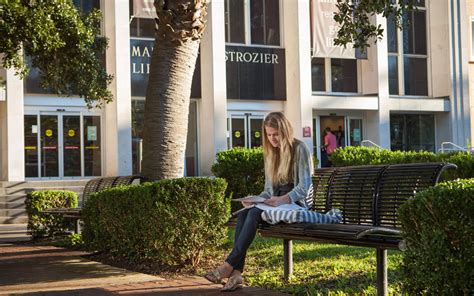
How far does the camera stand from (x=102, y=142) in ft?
87.3

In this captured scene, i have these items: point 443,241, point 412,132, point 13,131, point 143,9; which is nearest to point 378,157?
point 143,9

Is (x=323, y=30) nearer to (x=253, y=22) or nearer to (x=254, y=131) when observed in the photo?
(x=253, y=22)

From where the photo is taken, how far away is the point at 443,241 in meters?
4.29

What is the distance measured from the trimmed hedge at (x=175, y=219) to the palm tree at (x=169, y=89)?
1.16 m

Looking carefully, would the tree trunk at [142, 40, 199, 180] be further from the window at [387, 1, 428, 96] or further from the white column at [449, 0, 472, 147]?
the white column at [449, 0, 472, 147]

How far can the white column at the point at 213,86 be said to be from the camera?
2739 cm

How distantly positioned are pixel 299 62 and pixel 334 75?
2868 mm

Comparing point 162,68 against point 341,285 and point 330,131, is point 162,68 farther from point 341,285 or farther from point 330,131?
point 330,131

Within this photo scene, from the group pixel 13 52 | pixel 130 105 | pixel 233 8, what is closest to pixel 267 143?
pixel 13 52

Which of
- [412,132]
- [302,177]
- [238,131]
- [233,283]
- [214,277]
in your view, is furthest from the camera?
[412,132]

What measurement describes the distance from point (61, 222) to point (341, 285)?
7977mm

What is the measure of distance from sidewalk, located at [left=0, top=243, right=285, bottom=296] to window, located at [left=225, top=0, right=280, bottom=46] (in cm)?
1998

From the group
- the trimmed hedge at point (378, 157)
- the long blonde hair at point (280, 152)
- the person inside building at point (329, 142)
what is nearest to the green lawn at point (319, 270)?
the long blonde hair at point (280, 152)

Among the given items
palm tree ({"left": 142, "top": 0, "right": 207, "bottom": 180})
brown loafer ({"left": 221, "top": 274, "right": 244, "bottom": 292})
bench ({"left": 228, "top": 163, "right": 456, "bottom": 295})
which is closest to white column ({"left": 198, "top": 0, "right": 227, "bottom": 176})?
palm tree ({"left": 142, "top": 0, "right": 207, "bottom": 180})
